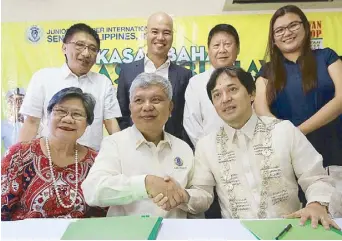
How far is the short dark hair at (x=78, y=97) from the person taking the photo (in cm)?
167

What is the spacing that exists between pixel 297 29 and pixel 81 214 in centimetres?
117

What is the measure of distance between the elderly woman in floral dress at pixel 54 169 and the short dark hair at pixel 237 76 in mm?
520

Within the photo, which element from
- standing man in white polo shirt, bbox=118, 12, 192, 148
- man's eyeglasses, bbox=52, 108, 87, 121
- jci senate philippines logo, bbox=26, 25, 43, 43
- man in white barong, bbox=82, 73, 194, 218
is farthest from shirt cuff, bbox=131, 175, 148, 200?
jci senate philippines logo, bbox=26, 25, 43, 43

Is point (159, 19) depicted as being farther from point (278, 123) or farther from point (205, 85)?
A: point (278, 123)

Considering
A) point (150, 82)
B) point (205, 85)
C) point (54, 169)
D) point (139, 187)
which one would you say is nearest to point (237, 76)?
point (205, 85)

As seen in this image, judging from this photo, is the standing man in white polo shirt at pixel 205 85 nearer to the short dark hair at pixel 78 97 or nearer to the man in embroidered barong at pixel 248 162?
the man in embroidered barong at pixel 248 162

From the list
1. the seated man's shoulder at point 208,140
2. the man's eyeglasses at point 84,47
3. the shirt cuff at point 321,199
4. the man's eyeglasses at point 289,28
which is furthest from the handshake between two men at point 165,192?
the man's eyeglasses at point 289,28

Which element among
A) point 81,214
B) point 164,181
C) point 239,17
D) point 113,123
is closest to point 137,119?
point 113,123

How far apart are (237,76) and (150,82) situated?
1.17 ft

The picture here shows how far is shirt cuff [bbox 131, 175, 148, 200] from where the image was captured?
1.47 meters

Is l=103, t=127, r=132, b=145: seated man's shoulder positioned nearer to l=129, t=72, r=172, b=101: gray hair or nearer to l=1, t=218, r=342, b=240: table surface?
l=129, t=72, r=172, b=101: gray hair

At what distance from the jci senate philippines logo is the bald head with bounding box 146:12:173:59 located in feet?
1.57

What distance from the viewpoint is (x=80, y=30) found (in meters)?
1.72

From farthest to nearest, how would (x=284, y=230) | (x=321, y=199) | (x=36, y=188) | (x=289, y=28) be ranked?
1. (x=289, y=28)
2. (x=36, y=188)
3. (x=321, y=199)
4. (x=284, y=230)
